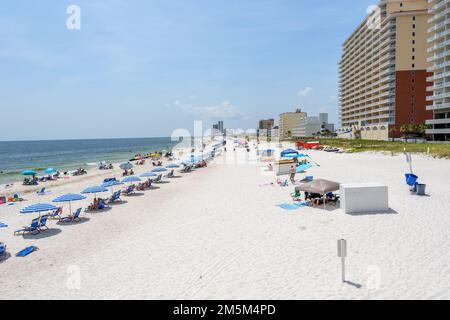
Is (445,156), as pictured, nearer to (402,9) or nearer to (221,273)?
(221,273)

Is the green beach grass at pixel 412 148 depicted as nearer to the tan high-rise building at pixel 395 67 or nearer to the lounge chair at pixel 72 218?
the tan high-rise building at pixel 395 67

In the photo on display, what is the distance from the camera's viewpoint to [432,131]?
62406 mm

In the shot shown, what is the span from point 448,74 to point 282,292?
7177cm

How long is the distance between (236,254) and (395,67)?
294 ft

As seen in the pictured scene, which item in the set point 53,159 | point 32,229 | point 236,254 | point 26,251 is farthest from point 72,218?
point 53,159

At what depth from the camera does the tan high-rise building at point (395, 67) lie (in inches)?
3073

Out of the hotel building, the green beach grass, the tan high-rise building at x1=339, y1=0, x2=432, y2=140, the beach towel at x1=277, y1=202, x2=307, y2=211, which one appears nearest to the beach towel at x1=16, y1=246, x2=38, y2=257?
the beach towel at x1=277, y1=202, x2=307, y2=211

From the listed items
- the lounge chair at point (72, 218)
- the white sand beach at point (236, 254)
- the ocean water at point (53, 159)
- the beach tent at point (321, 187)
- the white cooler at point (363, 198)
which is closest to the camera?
the white sand beach at point (236, 254)

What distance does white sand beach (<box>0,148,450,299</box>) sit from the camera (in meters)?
7.11

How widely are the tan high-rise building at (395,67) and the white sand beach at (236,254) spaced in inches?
2984

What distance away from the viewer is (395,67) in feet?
262

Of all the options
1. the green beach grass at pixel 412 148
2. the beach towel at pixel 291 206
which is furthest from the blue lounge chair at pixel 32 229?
the green beach grass at pixel 412 148

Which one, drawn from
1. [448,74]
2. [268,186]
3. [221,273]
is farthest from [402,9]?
[221,273]

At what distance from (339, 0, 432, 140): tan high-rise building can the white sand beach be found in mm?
75794
